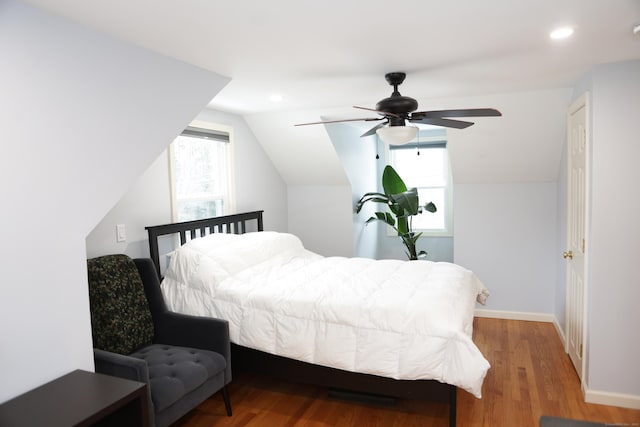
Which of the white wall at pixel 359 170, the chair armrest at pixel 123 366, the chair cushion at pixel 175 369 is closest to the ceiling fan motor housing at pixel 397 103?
the white wall at pixel 359 170

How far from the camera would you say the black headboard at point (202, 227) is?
10.8 ft

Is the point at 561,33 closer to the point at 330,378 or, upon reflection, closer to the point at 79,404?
the point at 330,378

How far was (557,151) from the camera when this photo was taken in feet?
13.8

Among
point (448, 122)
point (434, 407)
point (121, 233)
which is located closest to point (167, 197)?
point (121, 233)

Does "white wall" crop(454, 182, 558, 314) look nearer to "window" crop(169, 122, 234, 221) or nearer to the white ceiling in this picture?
the white ceiling

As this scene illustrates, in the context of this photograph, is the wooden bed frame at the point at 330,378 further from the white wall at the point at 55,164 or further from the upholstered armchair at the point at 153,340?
the white wall at the point at 55,164

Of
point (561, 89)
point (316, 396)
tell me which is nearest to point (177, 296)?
point (316, 396)

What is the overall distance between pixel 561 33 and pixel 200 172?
2968 millimetres

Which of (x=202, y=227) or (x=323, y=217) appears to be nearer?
(x=202, y=227)

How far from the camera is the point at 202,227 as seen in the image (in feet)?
12.6

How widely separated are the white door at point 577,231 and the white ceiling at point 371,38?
358 mm

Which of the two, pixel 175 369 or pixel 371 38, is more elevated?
pixel 371 38

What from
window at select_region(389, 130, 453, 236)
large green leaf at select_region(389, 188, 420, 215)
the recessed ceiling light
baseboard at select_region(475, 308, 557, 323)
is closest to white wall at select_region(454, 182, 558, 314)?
baseboard at select_region(475, 308, 557, 323)

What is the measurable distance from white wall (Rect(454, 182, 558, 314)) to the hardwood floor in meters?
1.17
